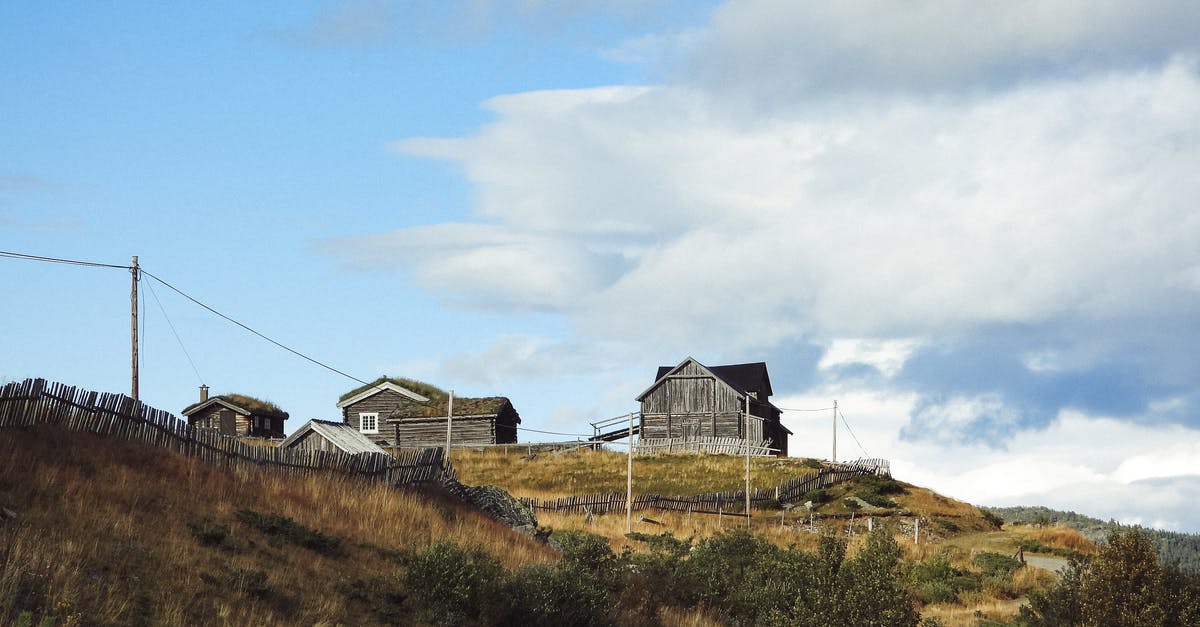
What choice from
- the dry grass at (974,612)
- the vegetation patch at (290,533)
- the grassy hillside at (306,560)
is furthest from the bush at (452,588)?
the dry grass at (974,612)

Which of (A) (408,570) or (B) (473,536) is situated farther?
(B) (473,536)

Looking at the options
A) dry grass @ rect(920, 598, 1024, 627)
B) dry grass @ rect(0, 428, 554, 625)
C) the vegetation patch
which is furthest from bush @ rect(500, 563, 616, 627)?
dry grass @ rect(920, 598, 1024, 627)

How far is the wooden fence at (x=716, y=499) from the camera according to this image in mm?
49109

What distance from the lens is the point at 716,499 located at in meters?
55.6

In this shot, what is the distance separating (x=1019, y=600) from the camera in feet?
106

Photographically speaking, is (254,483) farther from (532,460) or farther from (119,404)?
(532,460)

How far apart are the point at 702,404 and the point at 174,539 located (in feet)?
217

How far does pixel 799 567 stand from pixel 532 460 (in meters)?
53.5

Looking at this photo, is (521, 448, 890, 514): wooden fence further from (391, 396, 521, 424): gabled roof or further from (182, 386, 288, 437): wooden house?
(182, 386, 288, 437): wooden house

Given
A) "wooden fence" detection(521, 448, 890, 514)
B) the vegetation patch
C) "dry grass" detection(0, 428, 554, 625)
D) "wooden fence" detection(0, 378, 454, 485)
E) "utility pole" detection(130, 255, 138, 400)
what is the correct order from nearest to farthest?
"dry grass" detection(0, 428, 554, 625) < the vegetation patch < "wooden fence" detection(0, 378, 454, 485) < "utility pole" detection(130, 255, 138, 400) < "wooden fence" detection(521, 448, 890, 514)

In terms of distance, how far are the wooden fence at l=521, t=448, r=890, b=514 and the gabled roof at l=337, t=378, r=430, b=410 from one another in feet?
111

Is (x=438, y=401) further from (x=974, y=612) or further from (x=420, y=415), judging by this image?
(x=974, y=612)

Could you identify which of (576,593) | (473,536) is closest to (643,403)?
(473,536)

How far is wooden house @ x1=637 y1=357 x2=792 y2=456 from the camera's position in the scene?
8031cm
